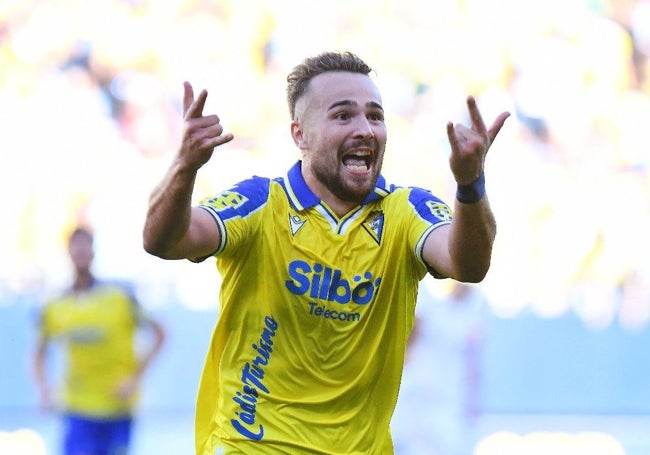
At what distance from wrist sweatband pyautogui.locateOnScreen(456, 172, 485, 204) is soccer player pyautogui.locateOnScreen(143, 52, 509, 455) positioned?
0.25 metres

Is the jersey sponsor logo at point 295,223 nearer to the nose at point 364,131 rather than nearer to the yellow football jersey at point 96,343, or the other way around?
the nose at point 364,131

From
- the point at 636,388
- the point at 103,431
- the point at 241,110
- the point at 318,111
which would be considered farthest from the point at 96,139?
the point at 318,111

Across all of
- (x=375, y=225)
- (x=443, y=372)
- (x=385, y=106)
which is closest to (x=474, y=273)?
(x=375, y=225)

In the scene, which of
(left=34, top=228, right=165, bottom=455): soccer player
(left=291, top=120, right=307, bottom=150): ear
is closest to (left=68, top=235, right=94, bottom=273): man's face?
(left=34, top=228, right=165, bottom=455): soccer player

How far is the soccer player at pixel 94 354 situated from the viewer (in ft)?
26.8

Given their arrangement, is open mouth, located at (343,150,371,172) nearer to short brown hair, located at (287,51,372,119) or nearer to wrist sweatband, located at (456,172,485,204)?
short brown hair, located at (287,51,372,119)

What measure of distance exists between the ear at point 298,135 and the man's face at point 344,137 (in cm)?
3

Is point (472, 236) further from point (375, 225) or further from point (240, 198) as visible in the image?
point (240, 198)

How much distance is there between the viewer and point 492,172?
504 inches

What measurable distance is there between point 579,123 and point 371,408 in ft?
30.5

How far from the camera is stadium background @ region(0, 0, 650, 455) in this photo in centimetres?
1225

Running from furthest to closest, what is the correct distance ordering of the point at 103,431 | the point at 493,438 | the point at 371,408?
the point at 493,438, the point at 103,431, the point at 371,408

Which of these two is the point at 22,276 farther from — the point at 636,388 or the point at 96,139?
the point at 636,388

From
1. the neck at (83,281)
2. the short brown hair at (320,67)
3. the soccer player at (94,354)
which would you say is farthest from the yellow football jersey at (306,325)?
the neck at (83,281)
